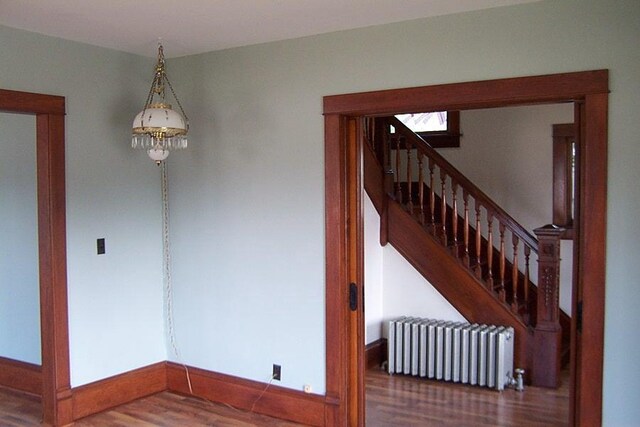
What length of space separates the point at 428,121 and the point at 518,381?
9.46ft

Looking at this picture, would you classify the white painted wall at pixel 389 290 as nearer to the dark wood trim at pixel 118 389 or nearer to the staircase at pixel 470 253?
the staircase at pixel 470 253

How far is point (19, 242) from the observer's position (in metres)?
4.66

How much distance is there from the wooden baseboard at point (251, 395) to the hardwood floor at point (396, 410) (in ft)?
0.19

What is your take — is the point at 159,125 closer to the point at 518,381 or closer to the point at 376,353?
the point at 376,353

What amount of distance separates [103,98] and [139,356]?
181 centimetres

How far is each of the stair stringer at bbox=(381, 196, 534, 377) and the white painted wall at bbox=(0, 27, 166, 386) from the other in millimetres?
2065

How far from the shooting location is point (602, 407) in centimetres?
301

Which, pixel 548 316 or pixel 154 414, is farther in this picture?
pixel 548 316

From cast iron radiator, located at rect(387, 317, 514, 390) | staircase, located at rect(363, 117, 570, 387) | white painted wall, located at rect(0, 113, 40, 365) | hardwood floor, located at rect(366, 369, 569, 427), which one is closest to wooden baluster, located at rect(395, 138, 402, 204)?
staircase, located at rect(363, 117, 570, 387)

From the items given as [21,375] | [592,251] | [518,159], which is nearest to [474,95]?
[592,251]

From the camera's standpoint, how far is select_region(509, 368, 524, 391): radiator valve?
4.78 m

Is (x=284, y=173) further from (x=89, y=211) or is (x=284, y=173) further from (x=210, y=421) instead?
(x=210, y=421)

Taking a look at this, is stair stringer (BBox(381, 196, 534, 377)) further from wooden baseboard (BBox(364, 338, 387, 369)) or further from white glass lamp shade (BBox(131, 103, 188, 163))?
white glass lamp shade (BBox(131, 103, 188, 163))

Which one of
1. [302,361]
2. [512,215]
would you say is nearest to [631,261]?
[302,361]
